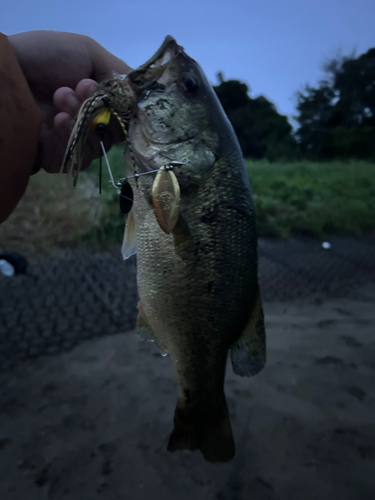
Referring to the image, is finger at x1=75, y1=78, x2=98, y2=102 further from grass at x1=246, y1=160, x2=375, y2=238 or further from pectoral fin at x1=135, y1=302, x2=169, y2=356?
grass at x1=246, y1=160, x2=375, y2=238

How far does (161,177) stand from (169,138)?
262 mm

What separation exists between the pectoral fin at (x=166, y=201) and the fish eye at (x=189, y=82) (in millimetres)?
431

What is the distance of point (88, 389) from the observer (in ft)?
9.34

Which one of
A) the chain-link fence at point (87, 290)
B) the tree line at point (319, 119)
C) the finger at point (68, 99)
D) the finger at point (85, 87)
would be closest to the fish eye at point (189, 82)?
the finger at point (85, 87)

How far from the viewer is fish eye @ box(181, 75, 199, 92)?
1.29 m

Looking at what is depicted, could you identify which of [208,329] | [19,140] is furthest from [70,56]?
[208,329]

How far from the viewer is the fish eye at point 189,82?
129 cm

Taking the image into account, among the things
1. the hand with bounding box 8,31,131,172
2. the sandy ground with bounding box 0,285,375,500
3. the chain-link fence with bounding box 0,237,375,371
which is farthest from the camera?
the chain-link fence with bounding box 0,237,375,371

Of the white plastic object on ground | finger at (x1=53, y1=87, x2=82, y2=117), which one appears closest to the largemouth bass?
finger at (x1=53, y1=87, x2=82, y2=117)

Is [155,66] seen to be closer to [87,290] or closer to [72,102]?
[72,102]

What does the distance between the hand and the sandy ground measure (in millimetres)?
1710

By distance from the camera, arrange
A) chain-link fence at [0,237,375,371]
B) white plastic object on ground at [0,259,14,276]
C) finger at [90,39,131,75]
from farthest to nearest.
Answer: white plastic object on ground at [0,259,14,276]
chain-link fence at [0,237,375,371]
finger at [90,39,131,75]

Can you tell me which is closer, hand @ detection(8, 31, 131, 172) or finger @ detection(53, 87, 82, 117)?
finger @ detection(53, 87, 82, 117)

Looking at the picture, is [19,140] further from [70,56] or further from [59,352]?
[59,352]
